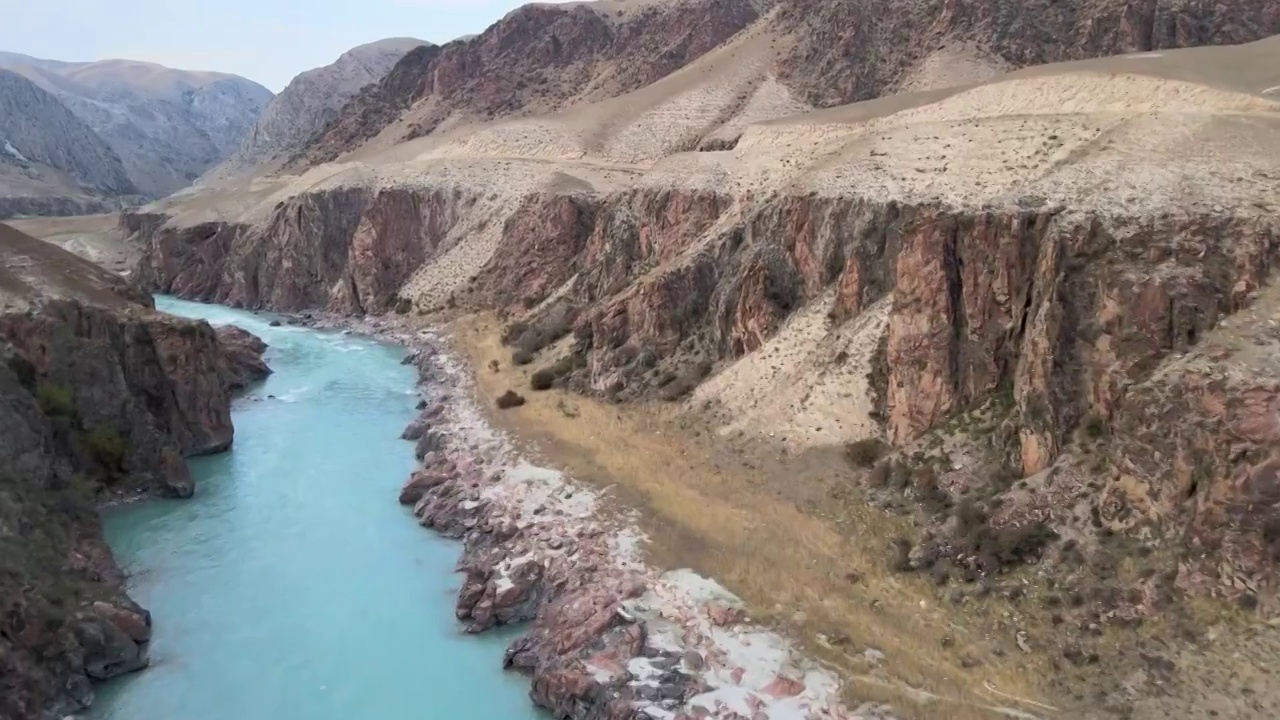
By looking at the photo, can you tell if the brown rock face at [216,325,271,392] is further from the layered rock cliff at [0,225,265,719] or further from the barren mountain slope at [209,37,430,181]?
the barren mountain slope at [209,37,430,181]

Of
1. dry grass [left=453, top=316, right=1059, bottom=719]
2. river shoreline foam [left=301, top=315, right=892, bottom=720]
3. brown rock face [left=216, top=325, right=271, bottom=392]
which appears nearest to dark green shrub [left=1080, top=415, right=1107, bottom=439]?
dry grass [left=453, top=316, right=1059, bottom=719]

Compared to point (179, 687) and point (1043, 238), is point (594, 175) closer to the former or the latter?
point (1043, 238)

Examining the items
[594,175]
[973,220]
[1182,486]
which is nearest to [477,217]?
[594,175]

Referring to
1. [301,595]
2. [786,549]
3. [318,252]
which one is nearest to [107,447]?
[301,595]

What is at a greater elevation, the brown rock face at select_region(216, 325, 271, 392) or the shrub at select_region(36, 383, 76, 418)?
the shrub at select_region(36, 383, 76, 418)

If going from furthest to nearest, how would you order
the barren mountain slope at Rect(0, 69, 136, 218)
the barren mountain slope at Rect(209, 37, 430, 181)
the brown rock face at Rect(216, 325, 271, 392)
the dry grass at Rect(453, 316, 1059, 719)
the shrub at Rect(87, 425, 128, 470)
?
the barren mountain slope at Rect(209, 37, 430, 181) < the barren mountain slope at Rect(0, 69, 136, 218) < the brown rock face at Rect(216, 325, 271, 392) < the shrub at Rect(87, 425, 128, 470) < the dry grass at Rect(453, 316, 1059, 719)

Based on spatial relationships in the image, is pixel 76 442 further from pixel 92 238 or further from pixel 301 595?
pixel 92 238

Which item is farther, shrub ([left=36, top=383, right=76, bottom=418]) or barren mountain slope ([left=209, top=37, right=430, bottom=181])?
barren mountain slope ([left=209, top=37, right=430, bottom=181])
